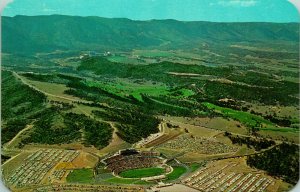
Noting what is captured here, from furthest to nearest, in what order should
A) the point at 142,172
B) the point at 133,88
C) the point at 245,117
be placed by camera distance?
1. the point at 133,88
2. the point at 245,117
3. the point at 142,172

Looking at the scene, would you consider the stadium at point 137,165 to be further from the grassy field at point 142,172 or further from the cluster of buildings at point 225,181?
the cluster of buildings at point 225,181

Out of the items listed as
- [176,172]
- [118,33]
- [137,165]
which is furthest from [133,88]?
[176,172]

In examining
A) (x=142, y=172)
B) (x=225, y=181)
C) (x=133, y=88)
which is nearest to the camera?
(x=225, y=181)

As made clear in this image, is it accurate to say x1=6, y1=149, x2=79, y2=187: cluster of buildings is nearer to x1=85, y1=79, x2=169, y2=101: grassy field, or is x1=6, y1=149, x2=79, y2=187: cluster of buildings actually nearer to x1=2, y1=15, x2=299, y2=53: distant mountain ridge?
x1=85, y1=79, x2=169, y2=101: grassy field

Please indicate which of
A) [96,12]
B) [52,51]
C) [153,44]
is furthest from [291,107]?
[52,51]

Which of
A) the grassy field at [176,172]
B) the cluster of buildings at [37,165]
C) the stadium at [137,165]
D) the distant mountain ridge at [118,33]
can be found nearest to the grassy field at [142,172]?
the stadium at [137,165]

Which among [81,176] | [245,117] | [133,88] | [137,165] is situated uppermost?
[133,88]

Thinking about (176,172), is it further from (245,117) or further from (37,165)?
(37,165)
